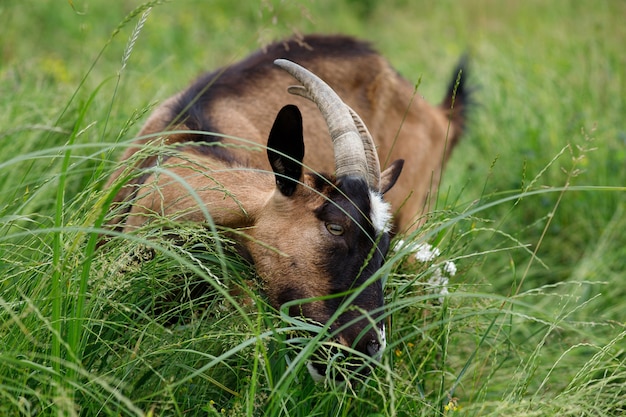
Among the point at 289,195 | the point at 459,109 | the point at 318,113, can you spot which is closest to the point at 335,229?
the point at 289,195

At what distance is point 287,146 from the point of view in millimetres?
3408

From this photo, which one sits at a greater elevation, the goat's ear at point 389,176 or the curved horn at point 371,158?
the curved horn at point 371,158

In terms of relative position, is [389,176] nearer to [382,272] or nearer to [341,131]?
[341,131]

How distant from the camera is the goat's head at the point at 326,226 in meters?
3.08

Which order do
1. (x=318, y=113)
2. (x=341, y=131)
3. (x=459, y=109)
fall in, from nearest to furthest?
1. (x=341, y=131)
2. (x=318, y=113)
3. (x=459, y=109)

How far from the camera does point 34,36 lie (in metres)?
9.10

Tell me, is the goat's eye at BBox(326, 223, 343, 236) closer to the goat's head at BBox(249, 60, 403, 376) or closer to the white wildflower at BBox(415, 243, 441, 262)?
the goat's head at BBox(249, 60, 403, 376)

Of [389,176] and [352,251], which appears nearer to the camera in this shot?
[352,251]

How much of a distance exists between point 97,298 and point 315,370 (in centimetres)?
84

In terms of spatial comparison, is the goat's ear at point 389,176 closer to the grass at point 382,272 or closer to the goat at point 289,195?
the goat at point 289,195

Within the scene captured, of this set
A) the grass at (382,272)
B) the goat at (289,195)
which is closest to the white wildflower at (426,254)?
the grass at (382,272)

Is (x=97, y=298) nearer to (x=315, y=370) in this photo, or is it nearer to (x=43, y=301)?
(x=43, y=301)

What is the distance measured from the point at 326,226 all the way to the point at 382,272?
0.61 metres

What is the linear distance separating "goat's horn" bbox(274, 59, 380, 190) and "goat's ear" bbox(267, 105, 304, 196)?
0.14 meters
